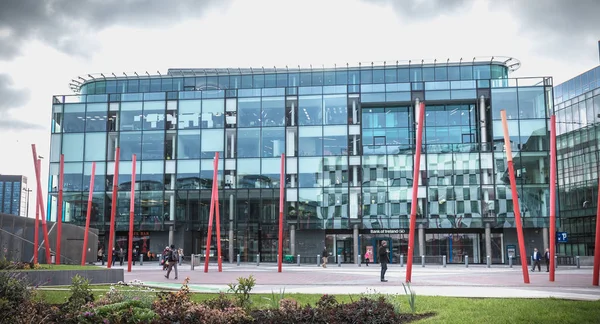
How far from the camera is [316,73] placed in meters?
64.4

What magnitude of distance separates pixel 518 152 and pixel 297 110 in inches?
836

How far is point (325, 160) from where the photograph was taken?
187 feet

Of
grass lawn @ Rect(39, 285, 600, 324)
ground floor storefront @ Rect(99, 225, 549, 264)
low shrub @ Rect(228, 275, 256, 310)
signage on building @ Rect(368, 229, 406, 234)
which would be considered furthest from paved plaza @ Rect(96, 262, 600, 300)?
signage on building @ Rect(368, 229, 406, 234)

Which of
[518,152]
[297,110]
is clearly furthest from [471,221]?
[297,110]

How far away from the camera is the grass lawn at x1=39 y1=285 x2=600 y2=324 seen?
1069 cm

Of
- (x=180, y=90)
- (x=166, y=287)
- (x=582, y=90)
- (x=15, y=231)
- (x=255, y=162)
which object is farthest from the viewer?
(x=582, y=90)

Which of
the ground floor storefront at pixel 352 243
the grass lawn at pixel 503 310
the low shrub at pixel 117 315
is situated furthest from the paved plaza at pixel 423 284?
the ground floor storefront at pixel 352 243

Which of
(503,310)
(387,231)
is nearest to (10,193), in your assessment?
(387,231)

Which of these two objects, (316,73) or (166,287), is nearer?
(166,287)

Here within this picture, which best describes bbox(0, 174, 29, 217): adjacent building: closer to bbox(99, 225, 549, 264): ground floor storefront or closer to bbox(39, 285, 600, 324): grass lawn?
bbox(99, 225, 549, 264): ground floor storefront

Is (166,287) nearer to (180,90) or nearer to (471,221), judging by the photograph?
(471,221)

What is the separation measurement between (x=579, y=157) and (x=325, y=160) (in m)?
35.0

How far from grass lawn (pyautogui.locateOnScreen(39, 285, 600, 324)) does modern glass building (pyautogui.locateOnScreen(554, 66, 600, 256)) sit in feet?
197

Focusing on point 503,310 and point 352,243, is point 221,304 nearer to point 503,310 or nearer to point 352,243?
point 503,310
